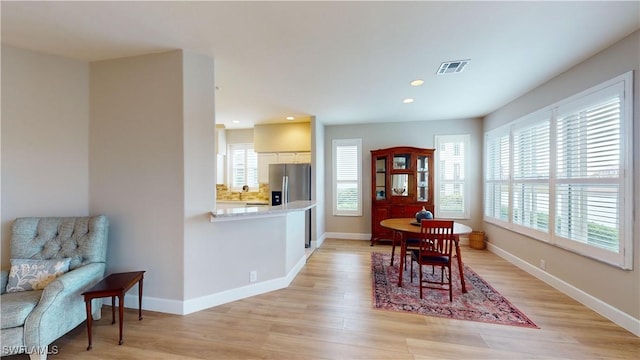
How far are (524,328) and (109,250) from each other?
409 centimetres

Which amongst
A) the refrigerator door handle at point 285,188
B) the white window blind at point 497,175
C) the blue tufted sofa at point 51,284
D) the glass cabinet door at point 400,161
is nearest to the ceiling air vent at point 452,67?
the white window blind at point 497,175

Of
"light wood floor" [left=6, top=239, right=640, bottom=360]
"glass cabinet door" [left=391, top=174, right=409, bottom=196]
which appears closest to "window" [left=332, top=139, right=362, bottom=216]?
"glass cabinet door" [left=391, top=174, right=409, bottom=196]

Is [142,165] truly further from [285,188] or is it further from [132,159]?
[285,188]

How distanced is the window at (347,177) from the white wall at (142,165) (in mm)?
3618

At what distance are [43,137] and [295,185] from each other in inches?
131

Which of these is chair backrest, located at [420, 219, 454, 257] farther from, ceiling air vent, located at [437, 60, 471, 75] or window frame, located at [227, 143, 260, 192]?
window frame, located at [227, 143, 260, 192]

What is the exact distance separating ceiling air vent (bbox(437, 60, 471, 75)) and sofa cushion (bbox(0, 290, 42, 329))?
411 centimetres

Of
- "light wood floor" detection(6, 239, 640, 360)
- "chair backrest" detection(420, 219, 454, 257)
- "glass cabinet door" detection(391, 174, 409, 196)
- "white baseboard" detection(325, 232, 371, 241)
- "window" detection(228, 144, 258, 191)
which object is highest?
"window" detection(228, 144, 258, 191)

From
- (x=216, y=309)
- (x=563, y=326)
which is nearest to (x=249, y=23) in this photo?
(x=216, y=309)

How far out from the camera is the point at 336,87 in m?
3.30

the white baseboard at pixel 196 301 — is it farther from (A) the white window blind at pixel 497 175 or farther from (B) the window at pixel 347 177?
(A) the white window blind at pixel 497 175

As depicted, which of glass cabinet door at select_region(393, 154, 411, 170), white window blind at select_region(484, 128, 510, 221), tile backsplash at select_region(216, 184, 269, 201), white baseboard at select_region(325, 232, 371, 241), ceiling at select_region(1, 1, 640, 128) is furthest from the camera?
tile backsplash at select_region(216, 184, 269, 201)

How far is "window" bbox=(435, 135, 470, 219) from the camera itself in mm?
5062

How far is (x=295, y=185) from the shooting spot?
4789 millimetres
